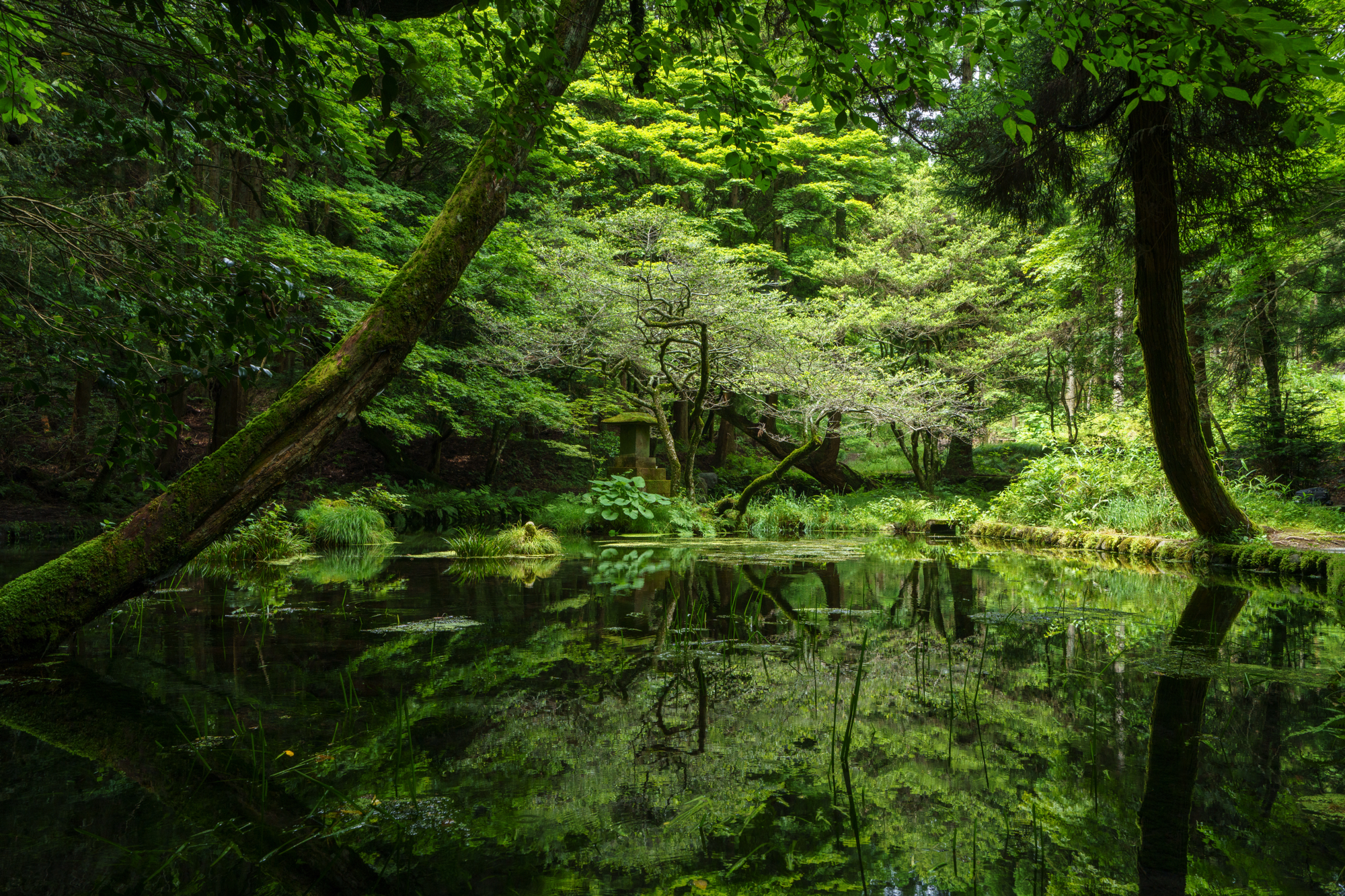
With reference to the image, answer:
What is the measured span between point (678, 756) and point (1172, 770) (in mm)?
1184

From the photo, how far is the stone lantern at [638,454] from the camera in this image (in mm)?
12195

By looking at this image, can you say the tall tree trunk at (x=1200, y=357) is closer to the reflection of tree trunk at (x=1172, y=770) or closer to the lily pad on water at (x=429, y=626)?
the reflection of tree trunk at (x=1172, y=770)

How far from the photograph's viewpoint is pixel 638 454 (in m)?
12.3

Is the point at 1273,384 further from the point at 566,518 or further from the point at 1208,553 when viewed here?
the point at 566,518

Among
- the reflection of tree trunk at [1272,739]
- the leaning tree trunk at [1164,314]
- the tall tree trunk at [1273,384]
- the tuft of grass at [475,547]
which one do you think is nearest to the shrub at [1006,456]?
the tall tree trunk at [1273,384]

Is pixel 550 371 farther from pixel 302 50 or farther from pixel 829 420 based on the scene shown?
pixel 302 50

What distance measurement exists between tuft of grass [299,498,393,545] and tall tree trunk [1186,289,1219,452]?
1078 centimetres

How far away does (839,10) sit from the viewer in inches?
106

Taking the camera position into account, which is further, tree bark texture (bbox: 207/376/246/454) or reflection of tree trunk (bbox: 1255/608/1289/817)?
tree bark texture (bbox: 207/376/246/454)

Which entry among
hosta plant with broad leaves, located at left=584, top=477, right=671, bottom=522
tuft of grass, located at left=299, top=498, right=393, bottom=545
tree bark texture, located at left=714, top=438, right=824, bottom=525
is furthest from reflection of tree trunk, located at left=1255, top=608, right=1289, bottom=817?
tuft of grass, located at left=299, top=498, right=393, bottom=545

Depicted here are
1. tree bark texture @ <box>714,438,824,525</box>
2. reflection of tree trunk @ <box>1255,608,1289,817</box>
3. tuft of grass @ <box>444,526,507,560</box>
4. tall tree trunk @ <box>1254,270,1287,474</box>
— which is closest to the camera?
reflection of tree trunk @ <box>1255,608,1289,817</box>

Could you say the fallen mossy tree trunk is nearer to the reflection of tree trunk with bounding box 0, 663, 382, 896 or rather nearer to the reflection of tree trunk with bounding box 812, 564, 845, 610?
the reflection of tree trunk with bounding box 812, 564, 845, 610

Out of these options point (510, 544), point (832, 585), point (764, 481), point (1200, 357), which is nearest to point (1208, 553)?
point (832, 585)

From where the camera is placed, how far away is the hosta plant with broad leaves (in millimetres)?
11086
